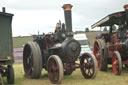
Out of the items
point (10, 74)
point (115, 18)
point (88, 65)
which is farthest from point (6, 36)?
point (115, 18)

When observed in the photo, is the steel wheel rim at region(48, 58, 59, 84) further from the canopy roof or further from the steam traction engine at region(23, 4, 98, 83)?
the canopy roof

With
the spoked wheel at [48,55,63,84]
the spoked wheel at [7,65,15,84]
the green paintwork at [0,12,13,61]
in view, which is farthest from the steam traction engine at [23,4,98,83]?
the green paintwork at [0,12,13,61]

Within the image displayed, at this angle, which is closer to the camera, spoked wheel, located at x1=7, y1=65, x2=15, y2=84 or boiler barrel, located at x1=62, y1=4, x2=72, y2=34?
spoked wheel, located at x1=7, y1=65, x2=15, y2=84

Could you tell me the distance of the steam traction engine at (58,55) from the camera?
21.8 feet

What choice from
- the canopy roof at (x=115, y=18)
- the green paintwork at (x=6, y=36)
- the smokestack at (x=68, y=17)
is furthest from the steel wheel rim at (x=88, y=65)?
the green paintwork at (x=6, y=36)

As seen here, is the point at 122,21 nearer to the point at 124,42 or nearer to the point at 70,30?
the point at 124,42

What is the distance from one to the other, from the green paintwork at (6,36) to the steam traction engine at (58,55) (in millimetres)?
927

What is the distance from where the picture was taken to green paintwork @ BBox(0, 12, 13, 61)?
6.50 metres

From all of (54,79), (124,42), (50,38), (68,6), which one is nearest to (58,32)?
(50,38)

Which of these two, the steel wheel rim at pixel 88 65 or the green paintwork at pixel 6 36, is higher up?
the green paintwork at pixel 6 36

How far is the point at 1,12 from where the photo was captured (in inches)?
259

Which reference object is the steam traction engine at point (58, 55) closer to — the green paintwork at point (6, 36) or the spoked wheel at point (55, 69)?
the spoked wheel at point (55, 69)

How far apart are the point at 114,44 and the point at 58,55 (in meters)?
2.39

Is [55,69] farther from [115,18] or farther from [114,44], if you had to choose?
[115,18]
